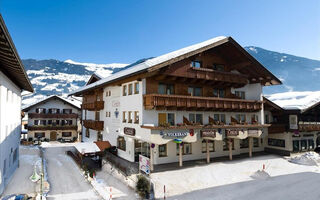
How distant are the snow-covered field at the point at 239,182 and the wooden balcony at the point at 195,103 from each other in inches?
247

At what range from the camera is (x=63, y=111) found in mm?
45500

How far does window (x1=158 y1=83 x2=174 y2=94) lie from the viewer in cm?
2094

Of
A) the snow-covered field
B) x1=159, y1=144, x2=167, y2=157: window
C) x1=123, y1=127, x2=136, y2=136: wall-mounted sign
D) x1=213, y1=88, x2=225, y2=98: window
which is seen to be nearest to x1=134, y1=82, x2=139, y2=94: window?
x1=123, y1=127, x2=136, y2=136: wall-mounted sign

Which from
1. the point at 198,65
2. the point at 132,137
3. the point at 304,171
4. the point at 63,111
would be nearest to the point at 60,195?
the point at 132,137

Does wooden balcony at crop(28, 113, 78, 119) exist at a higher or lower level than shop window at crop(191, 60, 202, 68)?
lower

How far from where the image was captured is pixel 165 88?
69.4ft

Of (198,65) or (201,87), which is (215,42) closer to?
(198,65)

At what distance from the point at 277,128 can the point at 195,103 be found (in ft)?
47.0

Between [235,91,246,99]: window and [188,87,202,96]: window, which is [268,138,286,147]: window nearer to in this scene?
[235,91,246,99]: window

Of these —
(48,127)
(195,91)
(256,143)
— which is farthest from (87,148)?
(48,127)

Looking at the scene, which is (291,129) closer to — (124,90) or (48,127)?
(124,90)

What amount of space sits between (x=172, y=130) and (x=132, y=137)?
16.9 ft

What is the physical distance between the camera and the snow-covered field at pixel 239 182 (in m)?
14.2

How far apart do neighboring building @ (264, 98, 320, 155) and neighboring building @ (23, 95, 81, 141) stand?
3990cm
